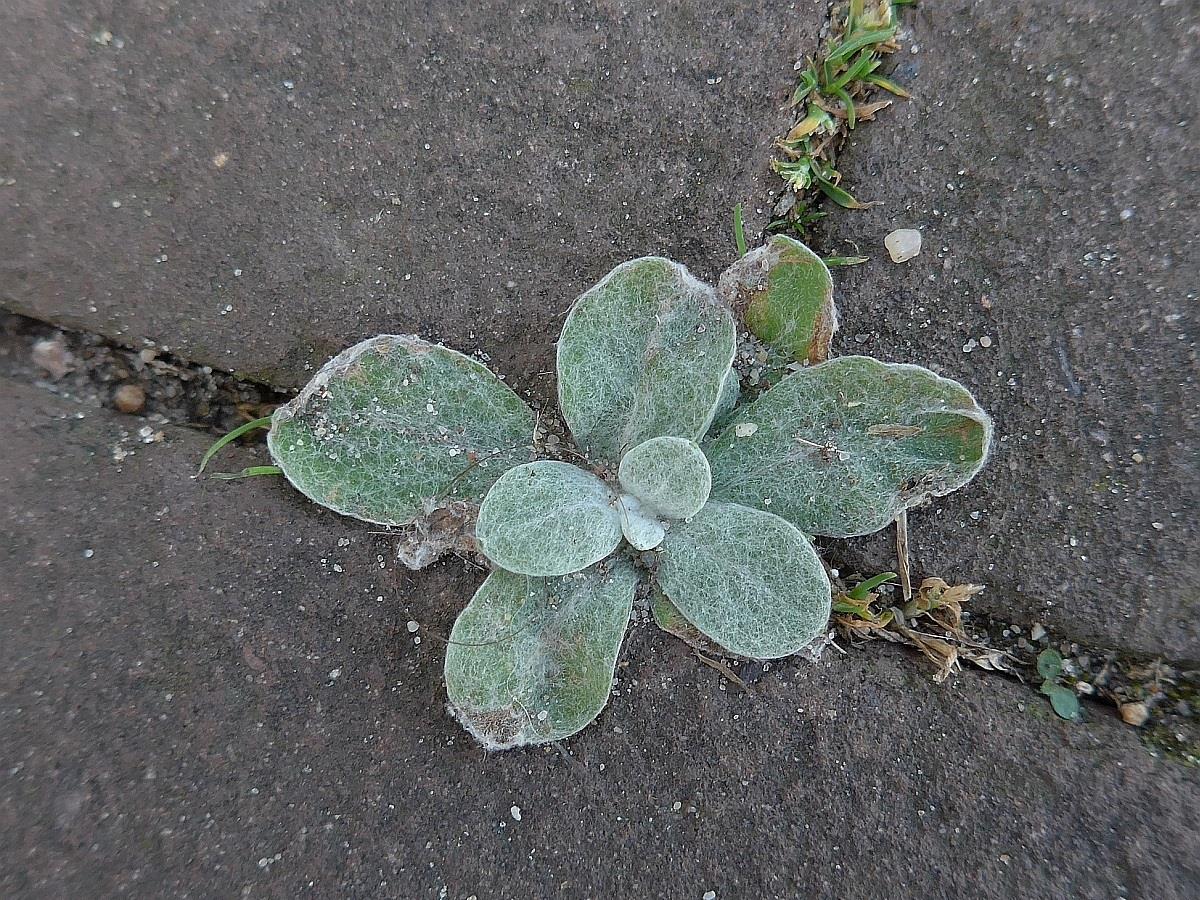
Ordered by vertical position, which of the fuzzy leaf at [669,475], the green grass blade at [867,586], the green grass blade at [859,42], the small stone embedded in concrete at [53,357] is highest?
the green grass blade at [859,42]

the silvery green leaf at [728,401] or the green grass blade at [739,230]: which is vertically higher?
the green grass blade at [739,230]

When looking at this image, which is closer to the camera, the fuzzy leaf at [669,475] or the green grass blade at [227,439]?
the fuzzy leaf at [669,475]

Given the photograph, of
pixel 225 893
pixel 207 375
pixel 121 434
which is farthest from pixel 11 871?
pixel 207 375

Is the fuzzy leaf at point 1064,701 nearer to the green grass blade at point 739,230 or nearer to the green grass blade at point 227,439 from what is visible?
the green grass blade at point 739,230

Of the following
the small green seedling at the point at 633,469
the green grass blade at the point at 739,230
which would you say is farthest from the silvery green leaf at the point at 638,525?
the green grass blade at the point at 739,230

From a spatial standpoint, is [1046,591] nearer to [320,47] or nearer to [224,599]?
[224,599]

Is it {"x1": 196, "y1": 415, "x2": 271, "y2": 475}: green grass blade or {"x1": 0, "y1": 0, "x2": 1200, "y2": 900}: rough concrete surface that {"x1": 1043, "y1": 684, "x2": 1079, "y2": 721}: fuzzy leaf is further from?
{"x1": 196, "y1": 415, "x2": 271, "y2": 475}: green grass blade
